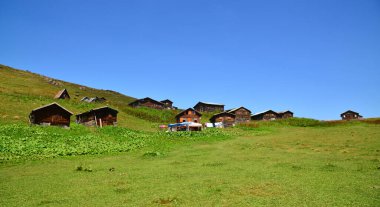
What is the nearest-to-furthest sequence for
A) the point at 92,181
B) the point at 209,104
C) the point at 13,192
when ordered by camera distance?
1. the point at 13,192
2. the point at 92,181
3. the point at 209,104

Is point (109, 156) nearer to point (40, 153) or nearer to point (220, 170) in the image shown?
point (40, 153)

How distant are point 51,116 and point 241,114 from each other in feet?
225

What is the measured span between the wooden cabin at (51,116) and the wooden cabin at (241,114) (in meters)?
62.4

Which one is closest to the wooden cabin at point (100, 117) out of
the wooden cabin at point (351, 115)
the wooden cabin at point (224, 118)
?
the wooden cabin at point (224, 118)

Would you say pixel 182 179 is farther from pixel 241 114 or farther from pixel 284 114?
pixel 284 114

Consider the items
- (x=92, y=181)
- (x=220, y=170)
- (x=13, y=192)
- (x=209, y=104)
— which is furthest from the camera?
(x=209, y=104)

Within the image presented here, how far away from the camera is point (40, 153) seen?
3422cm

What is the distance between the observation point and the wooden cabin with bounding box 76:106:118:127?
74312 mm

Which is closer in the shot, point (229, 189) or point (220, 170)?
point (229, 189)

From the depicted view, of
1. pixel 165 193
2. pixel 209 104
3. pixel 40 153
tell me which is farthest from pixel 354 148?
pixel 209 104

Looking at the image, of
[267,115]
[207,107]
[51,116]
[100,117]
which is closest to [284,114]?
[267,115]

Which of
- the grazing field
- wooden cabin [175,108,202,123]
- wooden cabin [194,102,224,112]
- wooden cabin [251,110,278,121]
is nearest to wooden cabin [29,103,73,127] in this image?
the grazing field

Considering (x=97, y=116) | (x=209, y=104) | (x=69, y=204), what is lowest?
(x=69, y=204)

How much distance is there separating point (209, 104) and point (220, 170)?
115706mm
